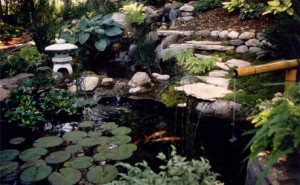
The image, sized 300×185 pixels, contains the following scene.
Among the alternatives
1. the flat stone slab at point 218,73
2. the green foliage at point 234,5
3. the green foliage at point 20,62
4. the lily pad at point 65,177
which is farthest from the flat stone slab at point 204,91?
the green foliage at point 20,62

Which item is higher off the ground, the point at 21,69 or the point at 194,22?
the point at 194,22

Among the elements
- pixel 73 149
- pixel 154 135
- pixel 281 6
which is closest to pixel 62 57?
pixel 73 149

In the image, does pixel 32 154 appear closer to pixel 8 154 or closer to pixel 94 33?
pixel 8 154

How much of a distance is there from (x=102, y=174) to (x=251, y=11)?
5.35 metres

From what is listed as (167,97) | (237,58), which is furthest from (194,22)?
(167,97)

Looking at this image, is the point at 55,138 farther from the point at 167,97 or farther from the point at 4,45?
the point at 4,45

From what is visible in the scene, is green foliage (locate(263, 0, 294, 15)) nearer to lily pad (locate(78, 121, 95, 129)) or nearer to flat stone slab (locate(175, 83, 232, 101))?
flat stone slab (locate(175, 83, 232, 101))

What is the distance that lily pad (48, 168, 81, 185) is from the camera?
289 centimetres

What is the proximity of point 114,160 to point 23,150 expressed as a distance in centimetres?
117

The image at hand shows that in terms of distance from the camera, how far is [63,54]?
20.0ft

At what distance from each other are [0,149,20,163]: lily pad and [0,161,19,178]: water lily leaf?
0.09 m

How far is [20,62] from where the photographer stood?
5.85 metres

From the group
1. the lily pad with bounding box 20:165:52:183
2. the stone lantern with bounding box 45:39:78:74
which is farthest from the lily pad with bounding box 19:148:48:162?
the stone lantern with bounding box 45:39:78:74

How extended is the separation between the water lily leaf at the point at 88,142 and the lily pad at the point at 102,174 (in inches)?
20.7
